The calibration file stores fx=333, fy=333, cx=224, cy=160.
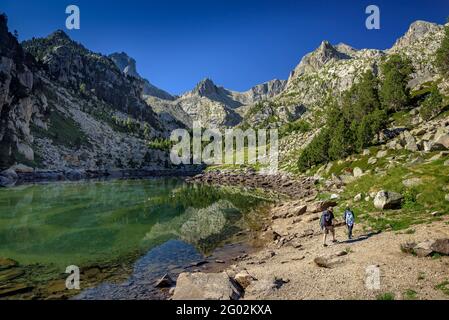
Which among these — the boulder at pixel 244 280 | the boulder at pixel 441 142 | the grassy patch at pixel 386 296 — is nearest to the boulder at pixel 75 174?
the boulder at pixel 441 142

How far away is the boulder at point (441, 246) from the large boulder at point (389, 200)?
12.9 meters

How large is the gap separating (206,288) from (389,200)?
21998 mm

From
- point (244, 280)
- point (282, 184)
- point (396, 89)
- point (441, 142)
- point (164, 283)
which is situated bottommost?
point (164, 283)

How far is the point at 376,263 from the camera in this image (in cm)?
1998

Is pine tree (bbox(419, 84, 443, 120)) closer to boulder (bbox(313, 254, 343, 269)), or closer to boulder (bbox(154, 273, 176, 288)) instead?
boulder (bbox(313, 254, 343, 269))

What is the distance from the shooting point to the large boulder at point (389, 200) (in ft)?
104

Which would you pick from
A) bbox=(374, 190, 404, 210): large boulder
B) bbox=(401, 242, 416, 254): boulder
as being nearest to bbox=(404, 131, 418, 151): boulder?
bbox=(374, 190, 404, 210): large boulder

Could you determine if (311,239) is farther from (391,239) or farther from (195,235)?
(195,235)

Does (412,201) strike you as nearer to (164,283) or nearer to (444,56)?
(164,283)

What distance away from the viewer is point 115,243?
36.1 metres

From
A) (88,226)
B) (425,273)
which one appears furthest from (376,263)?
(88,226)

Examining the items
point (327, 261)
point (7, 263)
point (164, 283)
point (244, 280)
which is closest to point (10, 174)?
point (7, 263)

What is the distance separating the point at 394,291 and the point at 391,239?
8819 millimetres

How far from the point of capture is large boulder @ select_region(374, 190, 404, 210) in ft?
104
